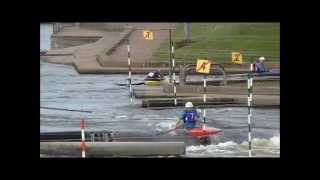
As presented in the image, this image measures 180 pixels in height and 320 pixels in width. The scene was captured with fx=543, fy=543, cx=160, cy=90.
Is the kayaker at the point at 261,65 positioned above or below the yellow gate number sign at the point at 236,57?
below

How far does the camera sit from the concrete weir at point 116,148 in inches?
171

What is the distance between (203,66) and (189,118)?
1.43 ft

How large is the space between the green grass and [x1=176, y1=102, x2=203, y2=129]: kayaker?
0.38 metres

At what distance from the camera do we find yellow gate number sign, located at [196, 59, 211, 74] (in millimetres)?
4395

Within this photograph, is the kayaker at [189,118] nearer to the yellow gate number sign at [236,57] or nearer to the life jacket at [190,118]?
the life jacket at [190,118]

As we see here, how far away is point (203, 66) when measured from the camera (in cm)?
440

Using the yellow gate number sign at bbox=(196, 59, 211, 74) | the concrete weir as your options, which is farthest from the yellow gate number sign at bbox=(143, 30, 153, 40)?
the concrete weir

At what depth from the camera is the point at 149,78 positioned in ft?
14.5

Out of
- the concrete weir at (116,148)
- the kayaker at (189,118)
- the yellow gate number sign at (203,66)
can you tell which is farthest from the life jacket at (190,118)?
the yellow gate number sign at (203,66)

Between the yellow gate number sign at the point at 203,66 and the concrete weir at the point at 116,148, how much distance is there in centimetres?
61

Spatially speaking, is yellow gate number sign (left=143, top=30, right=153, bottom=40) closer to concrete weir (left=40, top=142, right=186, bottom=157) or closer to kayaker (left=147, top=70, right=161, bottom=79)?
kayaker (left=147, top=70, right=161, bottom=79)

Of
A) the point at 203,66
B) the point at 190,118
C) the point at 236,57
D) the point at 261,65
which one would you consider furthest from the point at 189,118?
the point at 261,65
